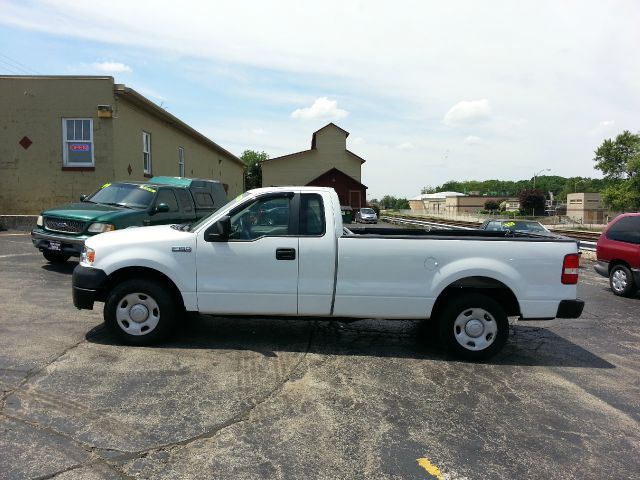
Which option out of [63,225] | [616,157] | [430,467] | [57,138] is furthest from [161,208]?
[616,157]

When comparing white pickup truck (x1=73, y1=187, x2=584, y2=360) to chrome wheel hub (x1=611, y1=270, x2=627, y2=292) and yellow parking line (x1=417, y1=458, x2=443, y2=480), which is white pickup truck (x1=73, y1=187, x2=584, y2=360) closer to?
yellow parking line (x1=417, y1=458, x2=443, y2=480)

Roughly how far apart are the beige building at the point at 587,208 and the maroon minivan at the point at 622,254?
227 ft

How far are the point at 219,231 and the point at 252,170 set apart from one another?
261 ft

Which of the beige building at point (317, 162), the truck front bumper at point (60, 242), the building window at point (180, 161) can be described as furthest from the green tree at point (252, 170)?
the truck front bumper at point (60, 242)

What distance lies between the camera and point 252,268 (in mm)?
5281

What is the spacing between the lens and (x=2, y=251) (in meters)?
12.0

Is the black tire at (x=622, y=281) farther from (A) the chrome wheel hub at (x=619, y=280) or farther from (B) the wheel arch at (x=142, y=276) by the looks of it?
(B) the wheel arch at (x=142, y=276)

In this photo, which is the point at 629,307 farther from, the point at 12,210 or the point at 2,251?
the point at 12,210

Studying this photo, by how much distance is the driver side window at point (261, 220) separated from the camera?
5.35 metres

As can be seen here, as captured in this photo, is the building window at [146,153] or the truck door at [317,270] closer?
the truck door at [317,270]

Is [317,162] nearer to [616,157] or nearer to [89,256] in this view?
[89,256]

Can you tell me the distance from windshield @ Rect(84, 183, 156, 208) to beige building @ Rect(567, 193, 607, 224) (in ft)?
242

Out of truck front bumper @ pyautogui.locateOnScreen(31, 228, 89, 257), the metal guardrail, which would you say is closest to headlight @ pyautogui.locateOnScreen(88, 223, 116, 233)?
truck front bumper @ pyautogui.locateOnScreen(31, 228, 89, 257)

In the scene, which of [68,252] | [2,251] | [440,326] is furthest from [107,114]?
[440,326]
